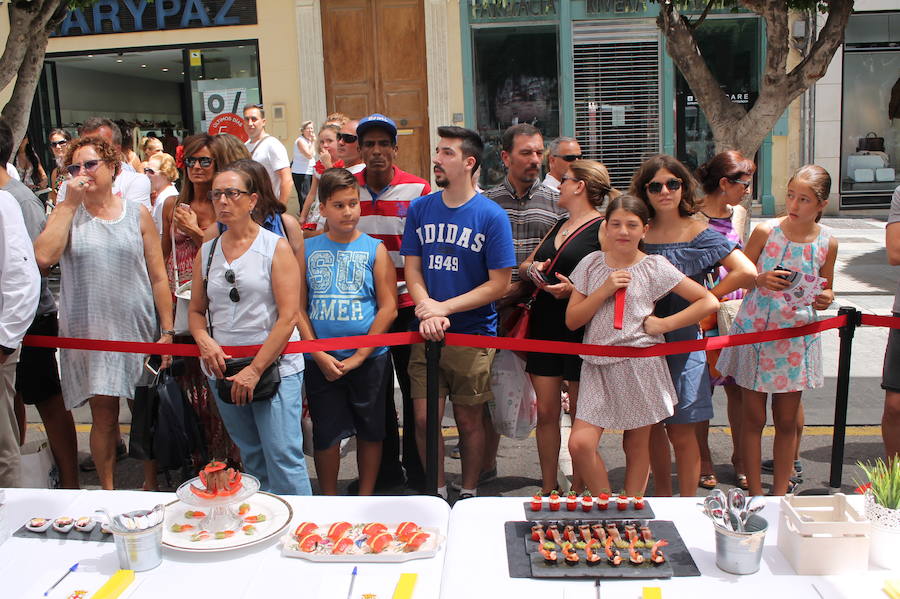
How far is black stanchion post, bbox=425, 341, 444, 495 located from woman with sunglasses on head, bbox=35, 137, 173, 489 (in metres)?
1.43

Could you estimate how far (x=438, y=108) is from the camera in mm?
15133

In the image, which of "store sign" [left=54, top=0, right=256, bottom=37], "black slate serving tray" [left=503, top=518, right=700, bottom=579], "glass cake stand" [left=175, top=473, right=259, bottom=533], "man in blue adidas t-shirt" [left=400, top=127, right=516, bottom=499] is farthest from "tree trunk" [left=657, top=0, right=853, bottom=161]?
"store sign" [left=54, top=0, right=256, bottom=37]

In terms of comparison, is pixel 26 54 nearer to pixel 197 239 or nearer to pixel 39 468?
pixel 197 239

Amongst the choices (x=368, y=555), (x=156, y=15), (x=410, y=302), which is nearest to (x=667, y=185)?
(x=410, y=302)

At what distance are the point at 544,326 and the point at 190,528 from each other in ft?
7.46

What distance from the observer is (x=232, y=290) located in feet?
12.6

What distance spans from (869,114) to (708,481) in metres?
13.7

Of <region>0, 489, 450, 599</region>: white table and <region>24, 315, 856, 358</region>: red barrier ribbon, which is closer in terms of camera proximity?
<region>0, 489, 450, 599</region>: white table

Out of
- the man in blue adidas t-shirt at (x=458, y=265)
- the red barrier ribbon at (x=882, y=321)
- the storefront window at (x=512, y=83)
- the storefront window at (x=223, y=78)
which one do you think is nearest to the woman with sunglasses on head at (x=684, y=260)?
the red barrier ribbon at (x=882, y=321)

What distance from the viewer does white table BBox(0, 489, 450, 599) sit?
91.0 inches

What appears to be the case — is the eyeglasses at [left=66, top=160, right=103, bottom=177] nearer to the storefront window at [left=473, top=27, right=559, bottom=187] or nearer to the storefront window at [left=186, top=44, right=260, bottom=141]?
the storefront window at [left=473, top=27, right=559, bottom=187]

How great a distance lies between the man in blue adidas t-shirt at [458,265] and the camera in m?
4.32

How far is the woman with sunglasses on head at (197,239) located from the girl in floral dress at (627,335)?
7.11 ft

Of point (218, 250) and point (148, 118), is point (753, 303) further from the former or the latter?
point (148, 118)
